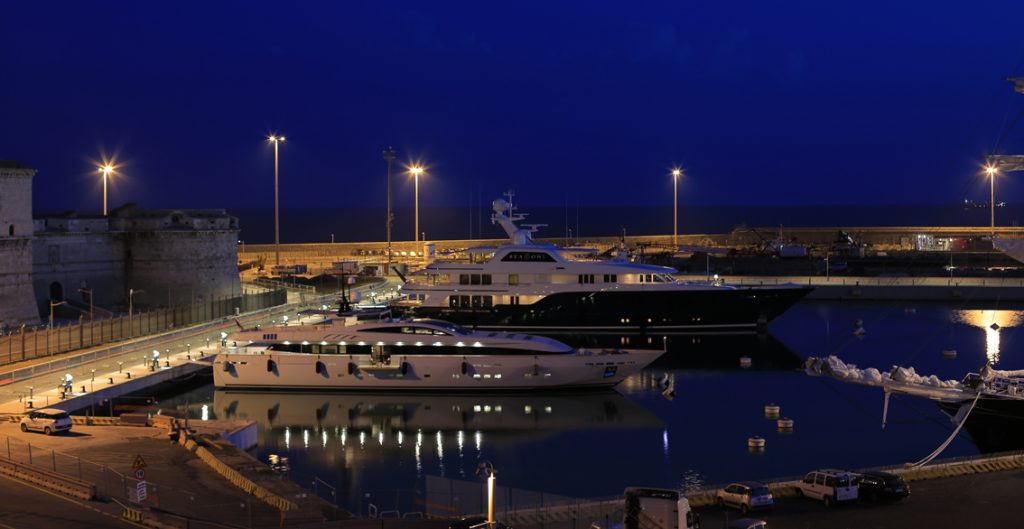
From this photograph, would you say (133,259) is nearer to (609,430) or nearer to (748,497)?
(609,430)

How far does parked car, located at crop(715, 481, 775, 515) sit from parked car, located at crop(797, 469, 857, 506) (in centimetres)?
92

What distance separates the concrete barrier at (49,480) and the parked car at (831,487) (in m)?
12.1

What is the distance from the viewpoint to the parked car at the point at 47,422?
22.6 metres

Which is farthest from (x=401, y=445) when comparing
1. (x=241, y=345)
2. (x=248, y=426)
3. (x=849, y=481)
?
(x=849, y=481)

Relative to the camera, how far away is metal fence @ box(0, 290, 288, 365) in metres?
31.7

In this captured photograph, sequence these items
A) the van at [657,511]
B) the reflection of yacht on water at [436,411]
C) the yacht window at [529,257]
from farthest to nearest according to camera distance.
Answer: the yacht window at [529,257]
the reflection of yacht on water at [436,411]
the van at [657,511]

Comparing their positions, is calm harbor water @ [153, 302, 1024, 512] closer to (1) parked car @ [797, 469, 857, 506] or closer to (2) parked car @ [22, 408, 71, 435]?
(1) parked car @ [797, 469, 857, 506]

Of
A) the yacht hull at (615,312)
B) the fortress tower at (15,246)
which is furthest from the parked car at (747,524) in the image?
the fortress tower at (15,246)

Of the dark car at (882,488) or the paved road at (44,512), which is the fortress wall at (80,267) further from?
the dark car at (882,488)

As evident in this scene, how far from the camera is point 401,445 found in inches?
1049

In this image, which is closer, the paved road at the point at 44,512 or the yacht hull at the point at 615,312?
the paved road at the point at 44,512

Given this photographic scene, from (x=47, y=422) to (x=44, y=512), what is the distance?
697 centimetres

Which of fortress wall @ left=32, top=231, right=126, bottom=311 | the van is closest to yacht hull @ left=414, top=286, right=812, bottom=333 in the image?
fortress wall @ left=32, top=231, right=126, bottom=311

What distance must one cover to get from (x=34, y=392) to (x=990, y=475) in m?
23.2
